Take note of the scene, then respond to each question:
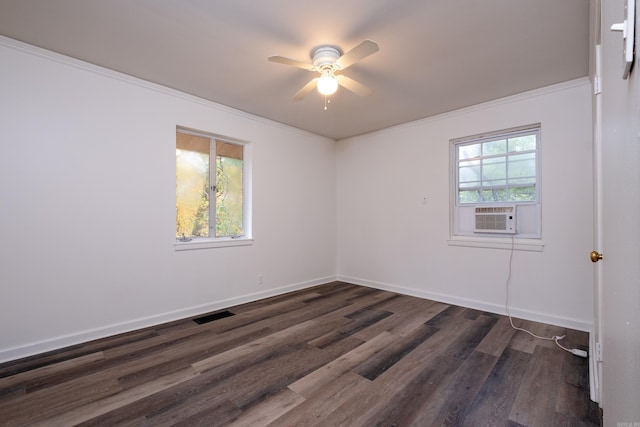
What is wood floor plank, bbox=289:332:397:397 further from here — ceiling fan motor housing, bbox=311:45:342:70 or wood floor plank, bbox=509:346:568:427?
ceiling fan motor housing, bbox=311:45:342:70

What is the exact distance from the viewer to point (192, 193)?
3.54 m

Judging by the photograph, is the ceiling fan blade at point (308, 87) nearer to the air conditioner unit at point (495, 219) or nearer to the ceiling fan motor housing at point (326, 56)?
the ceiling fan motor housing at point (326, 56)

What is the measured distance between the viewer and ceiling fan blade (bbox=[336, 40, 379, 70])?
6.43ft

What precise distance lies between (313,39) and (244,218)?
252 cm

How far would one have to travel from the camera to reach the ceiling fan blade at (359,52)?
196 cm

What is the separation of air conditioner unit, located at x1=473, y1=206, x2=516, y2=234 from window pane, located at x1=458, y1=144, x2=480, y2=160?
2.34 feet

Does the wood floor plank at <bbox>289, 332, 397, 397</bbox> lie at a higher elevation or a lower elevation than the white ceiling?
lower

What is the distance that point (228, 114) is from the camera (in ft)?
12.3

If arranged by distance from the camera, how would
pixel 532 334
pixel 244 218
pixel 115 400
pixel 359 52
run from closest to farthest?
pixel 115 400 → pixel 359 52 → pixel 532 334 → pixel 244 218

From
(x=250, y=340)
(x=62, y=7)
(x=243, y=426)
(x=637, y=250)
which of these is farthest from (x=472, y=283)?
(x=62, y=7)

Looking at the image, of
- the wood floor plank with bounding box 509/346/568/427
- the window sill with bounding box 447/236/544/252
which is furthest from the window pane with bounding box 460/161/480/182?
the wood floor plank with bounding box 509/346/568/427

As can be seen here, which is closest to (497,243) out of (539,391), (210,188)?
(539,391)

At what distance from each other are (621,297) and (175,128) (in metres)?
A: 3.73

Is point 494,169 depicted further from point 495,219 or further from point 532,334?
point 532,334
